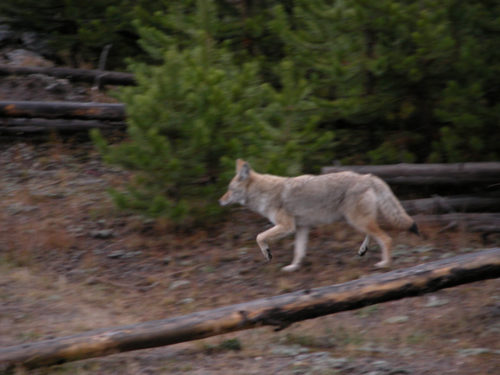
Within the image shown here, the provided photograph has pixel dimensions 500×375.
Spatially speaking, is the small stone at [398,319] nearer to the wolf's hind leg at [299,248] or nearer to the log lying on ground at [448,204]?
the wolf's hind leg at [299,248]

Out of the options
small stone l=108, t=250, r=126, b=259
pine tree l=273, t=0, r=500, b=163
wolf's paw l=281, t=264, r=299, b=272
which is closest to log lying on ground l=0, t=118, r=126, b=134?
small stone l=108, t=250, r=126, b=259

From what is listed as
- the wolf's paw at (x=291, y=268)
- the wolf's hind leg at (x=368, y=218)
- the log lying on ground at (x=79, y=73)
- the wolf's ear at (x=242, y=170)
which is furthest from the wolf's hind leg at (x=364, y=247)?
the log lying on ground at (x=79, y=73)

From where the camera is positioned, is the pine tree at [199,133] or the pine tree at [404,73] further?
the pine tree at [404,73]

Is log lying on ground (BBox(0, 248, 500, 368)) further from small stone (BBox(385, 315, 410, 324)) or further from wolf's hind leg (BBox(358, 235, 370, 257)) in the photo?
wolf's hind leg (BBox(358, 235, 370, 257))

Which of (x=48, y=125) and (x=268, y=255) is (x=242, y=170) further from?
(x=48, y=125)

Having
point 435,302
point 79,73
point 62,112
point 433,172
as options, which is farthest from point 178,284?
point 79,73

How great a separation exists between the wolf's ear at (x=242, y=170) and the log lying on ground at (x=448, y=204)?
300 centimetres

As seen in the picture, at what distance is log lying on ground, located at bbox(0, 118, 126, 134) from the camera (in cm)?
1463

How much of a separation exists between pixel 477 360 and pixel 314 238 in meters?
4.59

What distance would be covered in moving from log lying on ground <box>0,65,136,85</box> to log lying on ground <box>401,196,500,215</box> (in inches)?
335

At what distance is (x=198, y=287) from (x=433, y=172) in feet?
14.7

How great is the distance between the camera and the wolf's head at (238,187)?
383 inches

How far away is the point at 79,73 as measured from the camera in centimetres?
1619

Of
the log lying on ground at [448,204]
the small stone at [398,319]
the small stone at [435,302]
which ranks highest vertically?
the log lying on ground at [448,204]
